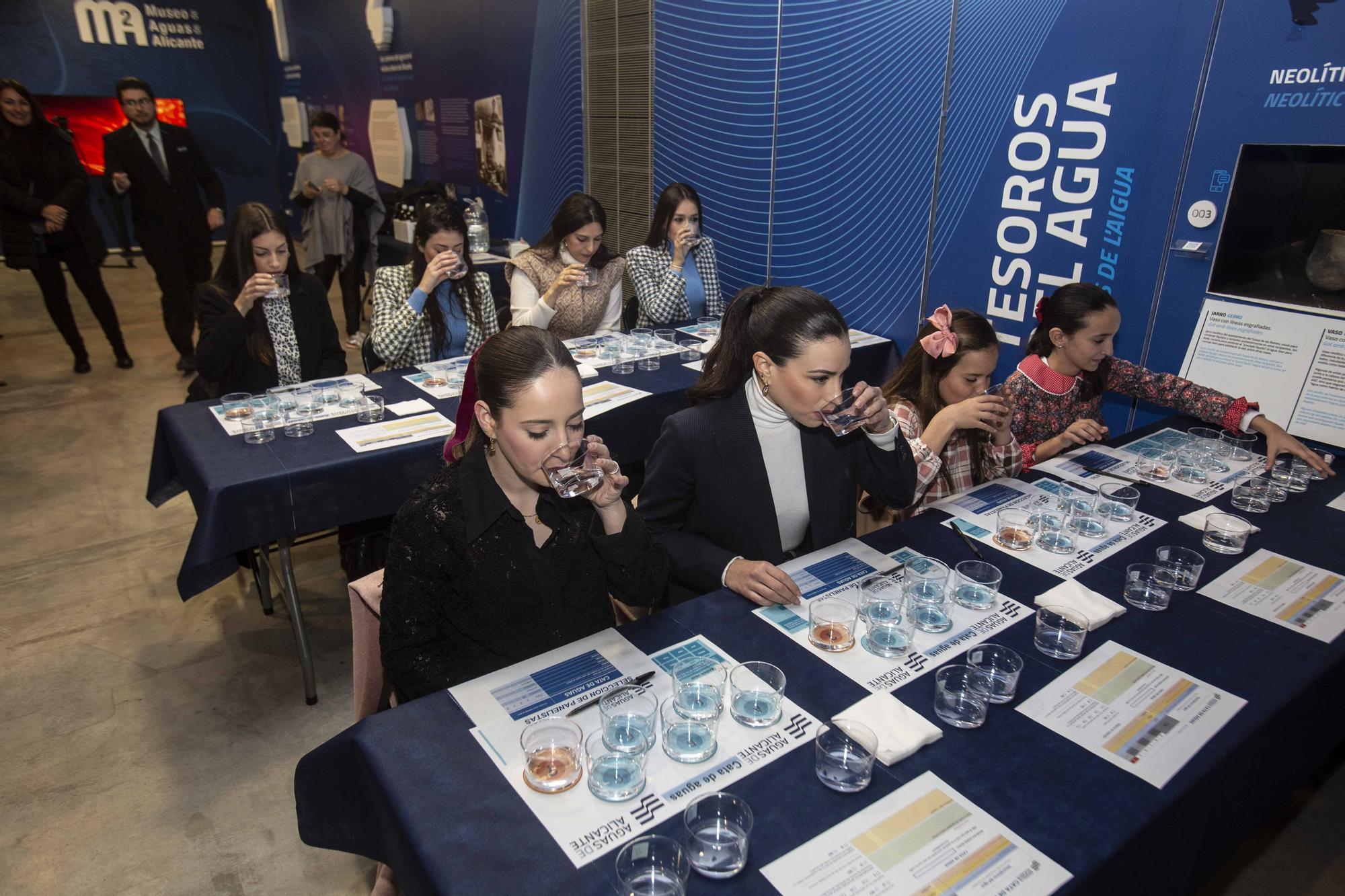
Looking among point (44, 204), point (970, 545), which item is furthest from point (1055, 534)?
point (44, 204)

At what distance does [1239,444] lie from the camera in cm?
285

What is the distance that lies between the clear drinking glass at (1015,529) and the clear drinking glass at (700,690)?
97 centimetres

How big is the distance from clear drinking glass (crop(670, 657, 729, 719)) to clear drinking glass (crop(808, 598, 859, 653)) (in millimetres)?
238

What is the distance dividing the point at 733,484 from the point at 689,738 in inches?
34.6

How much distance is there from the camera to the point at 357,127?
9.98 m

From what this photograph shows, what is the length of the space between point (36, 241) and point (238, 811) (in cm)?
523

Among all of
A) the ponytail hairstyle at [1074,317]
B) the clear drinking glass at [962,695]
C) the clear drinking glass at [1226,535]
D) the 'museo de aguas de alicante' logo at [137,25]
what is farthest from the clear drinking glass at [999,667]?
the 'museo de aguas de alicante' logo at [137,25]

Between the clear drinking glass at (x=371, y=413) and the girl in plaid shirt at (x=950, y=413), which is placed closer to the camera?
the girl in plaid shirt at (x=950, y=413)

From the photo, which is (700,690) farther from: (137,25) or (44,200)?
(137,25)

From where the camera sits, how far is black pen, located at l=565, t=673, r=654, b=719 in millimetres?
1478

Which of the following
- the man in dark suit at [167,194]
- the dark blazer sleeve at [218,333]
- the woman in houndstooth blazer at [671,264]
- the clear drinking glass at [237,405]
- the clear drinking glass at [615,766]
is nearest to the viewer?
the clear drinking glass at [615,766]

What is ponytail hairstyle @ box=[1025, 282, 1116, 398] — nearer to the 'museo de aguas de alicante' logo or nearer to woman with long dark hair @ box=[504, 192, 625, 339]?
woman with long dark hair @ box=[504, 192, 625, 339]

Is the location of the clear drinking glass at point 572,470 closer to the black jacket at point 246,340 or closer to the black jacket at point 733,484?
the black jacket at point 733,484

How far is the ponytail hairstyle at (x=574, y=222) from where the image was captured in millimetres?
4355
